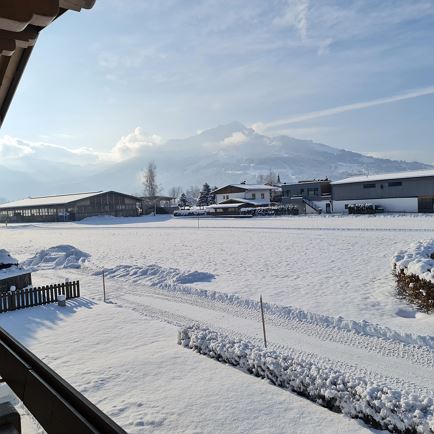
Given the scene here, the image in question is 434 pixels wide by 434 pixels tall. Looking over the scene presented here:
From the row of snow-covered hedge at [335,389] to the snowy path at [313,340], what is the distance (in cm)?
144

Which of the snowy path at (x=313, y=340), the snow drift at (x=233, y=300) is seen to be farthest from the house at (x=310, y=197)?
the snowy path at (x=313, y=340)

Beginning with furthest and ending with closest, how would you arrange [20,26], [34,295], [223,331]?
[34,295]
[223,331]
[20,26]

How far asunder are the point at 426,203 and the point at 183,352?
5197 centimetres

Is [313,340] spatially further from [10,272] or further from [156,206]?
[156,206]

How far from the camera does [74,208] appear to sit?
7294 cm

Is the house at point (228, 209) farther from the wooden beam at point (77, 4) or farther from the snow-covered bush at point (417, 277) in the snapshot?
the wooden beam at point (77, 4)

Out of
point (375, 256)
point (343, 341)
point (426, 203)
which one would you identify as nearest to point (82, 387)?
point (343, 341)

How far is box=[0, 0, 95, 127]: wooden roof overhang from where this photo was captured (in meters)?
1.67

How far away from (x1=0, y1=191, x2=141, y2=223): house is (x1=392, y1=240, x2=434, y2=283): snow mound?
67.9 m

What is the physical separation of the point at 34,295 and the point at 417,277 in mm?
14000

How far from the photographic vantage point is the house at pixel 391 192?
51281 millimetres

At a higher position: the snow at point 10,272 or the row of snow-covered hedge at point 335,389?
the snow at point 10,272

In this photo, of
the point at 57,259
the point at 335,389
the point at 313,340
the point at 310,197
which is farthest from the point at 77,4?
the point at 310,197

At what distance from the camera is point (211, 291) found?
49.6ft
